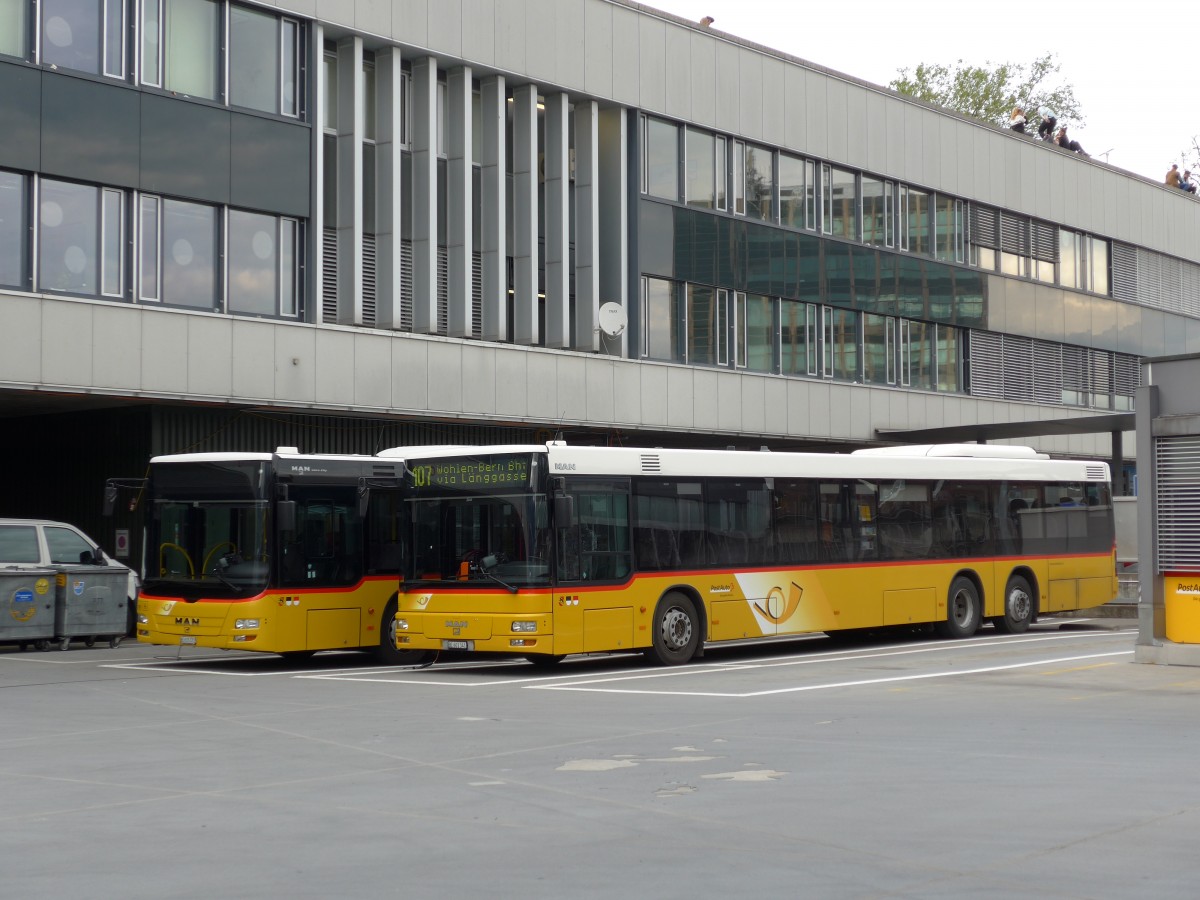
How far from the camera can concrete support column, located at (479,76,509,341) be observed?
30328 mm

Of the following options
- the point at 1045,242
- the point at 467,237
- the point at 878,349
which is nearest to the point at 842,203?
the point at 878,349

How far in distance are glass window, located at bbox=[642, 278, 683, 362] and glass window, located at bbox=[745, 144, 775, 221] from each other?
136 inches

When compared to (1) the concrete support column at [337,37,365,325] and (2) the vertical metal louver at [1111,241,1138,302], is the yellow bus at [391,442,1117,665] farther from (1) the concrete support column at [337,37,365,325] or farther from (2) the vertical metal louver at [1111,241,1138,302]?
(2) the vertical metal louver at [1111,241,1138,302]

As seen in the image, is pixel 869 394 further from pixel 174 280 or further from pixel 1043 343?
pixel 174 280

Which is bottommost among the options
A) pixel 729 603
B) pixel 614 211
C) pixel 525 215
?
pixel 729 603

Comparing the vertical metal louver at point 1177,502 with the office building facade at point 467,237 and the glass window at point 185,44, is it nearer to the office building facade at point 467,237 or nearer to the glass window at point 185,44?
the office building facade at point 467,237

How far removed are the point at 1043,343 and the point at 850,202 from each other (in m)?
9.90

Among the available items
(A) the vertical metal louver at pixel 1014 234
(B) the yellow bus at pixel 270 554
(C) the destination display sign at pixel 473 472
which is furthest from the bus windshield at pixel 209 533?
(A) the vertical metal louver at pixel 1014 234

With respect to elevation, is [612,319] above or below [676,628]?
above

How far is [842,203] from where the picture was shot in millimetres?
38906

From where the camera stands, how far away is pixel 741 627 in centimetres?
2056

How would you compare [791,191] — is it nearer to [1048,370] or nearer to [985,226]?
[985,226]

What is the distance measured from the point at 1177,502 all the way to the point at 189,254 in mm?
15907

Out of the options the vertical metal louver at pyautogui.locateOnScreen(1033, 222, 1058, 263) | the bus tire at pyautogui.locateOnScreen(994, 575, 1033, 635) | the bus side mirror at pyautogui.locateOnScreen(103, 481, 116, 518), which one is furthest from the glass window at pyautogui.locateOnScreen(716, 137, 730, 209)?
the bus side mirror at pyautogui.locateOnScreen(103, 481, 116, 518)
